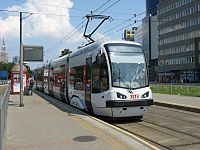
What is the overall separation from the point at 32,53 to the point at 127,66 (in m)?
11.3

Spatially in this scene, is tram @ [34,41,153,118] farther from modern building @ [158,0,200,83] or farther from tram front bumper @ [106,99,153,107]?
modern building @ [158,0,200,83]

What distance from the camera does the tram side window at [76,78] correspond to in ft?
53.0

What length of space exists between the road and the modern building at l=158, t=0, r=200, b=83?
74571mm

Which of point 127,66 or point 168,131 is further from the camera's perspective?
point 127,66

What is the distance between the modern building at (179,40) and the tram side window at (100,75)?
2947 inches

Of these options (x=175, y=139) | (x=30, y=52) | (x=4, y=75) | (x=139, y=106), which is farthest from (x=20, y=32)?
(x=4, y=75)

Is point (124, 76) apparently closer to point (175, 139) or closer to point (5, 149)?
point (175, 139)

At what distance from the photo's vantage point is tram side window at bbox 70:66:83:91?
16.1 meters

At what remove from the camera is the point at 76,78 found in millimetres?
17203

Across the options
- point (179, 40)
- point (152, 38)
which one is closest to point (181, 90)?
point (179, 40)

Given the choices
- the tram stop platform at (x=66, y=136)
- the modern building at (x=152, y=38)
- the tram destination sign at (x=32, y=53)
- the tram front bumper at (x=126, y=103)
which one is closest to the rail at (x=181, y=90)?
the tram destination sign at (x=32, y=53)

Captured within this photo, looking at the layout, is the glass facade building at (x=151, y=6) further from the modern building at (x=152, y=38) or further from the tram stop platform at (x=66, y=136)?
the tram stop platform at (x=66, y=136)

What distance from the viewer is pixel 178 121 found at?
13.7 metres

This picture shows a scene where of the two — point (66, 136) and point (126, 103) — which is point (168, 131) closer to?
point (126, 103)
